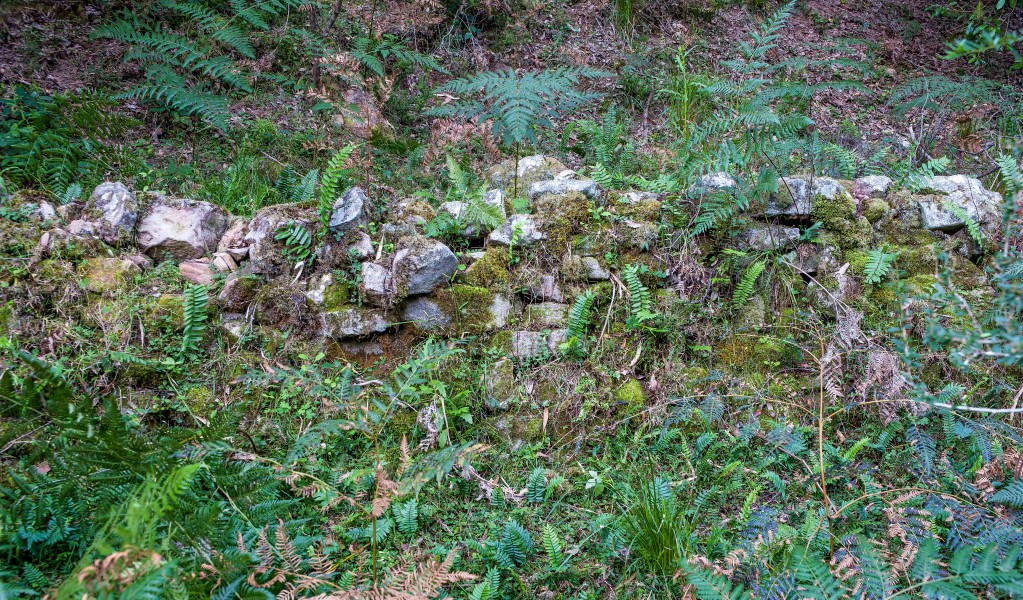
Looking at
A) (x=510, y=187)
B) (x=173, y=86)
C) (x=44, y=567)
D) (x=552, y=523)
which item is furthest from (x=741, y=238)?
(x=173, y=86)

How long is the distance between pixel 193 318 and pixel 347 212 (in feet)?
3.44

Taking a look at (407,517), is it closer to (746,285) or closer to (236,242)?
(236,242)

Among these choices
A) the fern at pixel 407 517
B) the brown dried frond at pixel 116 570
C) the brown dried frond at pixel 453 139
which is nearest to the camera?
the brown dried frond at pixel 116 570

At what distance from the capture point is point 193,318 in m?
3.21

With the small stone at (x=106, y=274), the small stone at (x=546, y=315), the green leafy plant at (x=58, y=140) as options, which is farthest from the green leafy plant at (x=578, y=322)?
the green leafy plant at (x=58, y=140)

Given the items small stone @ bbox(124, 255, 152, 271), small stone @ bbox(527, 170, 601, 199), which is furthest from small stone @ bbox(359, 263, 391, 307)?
small stone @ bbox(124, 255, 152, 271)

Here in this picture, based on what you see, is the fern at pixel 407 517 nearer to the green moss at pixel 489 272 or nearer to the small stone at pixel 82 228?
the green moss at pixel 489 272

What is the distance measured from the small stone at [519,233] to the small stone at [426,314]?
572mm

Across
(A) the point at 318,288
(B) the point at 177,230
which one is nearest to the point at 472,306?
(A) the point at 318,288

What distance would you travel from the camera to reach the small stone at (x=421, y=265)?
11.1ft

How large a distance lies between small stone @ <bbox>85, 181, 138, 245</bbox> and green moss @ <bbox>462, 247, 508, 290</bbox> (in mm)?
2017

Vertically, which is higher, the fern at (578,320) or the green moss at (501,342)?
the fern at (578,320)

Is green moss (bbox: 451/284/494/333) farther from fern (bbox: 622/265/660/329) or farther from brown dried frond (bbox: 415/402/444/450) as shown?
fern (bbox: 622/265/660/329)

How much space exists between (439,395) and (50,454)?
5.57 feet
